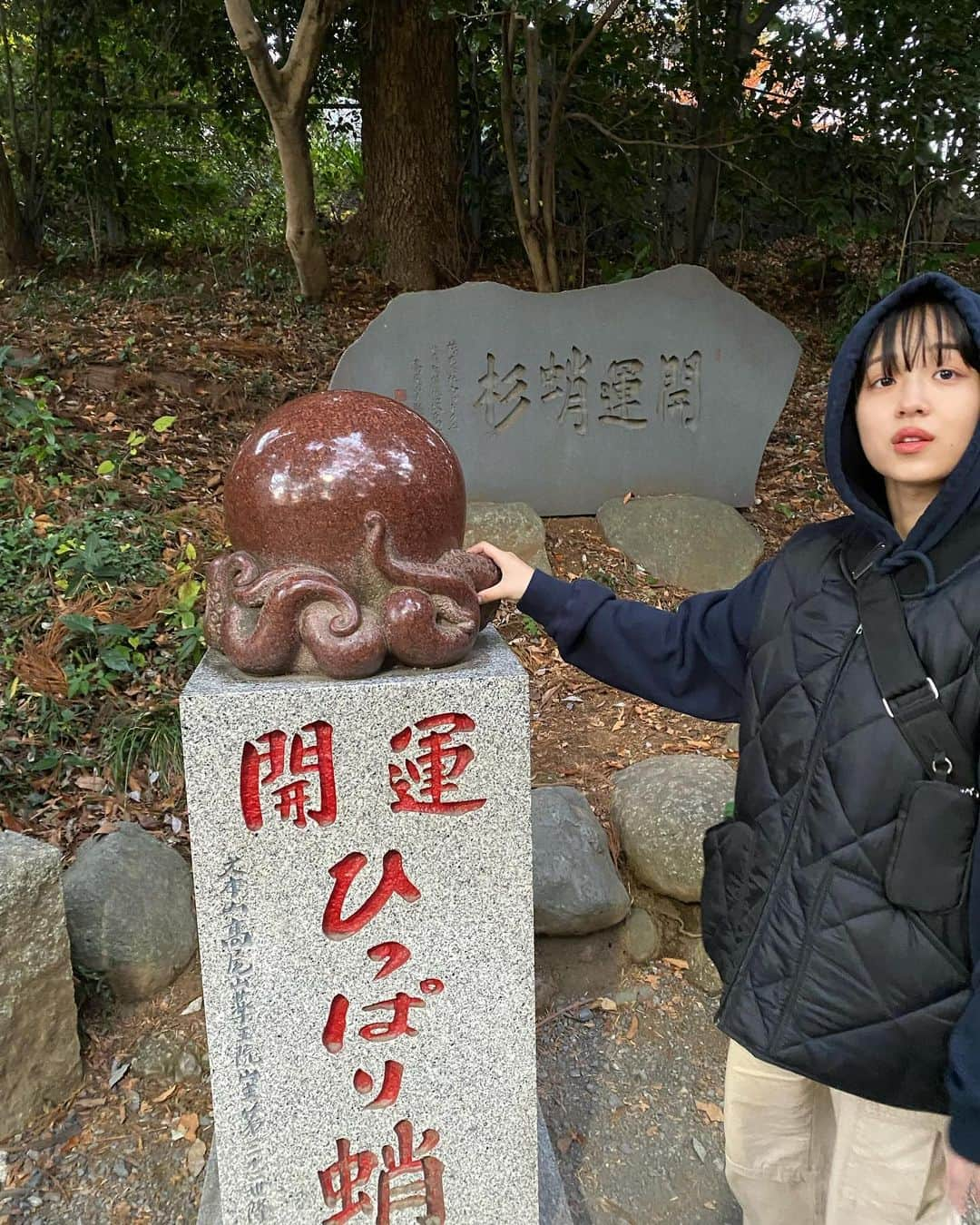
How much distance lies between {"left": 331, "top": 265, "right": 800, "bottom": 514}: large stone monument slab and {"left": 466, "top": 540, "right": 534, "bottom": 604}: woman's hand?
3491 millimetres

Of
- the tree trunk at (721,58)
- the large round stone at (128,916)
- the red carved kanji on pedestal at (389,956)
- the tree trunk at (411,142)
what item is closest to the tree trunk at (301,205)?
the tree trunk at (411,142)

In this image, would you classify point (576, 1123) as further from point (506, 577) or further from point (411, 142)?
point (411, 142)

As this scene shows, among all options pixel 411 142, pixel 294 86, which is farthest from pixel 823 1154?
pixel 411 142

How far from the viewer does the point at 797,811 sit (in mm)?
1458

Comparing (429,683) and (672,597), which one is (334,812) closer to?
(429,683)

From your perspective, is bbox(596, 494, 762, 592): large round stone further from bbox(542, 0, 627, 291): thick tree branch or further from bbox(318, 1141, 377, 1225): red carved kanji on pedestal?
bbox(318, 1141, 377, 1225): red carved kanji on pedestal

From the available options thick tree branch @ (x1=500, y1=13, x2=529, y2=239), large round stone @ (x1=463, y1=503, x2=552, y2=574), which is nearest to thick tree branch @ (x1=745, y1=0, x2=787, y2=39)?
thick tree branch @ (x1=500, y1=13, x2=529, y2=239)

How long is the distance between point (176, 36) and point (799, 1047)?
8811 mm

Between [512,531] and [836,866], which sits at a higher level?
[836,866]

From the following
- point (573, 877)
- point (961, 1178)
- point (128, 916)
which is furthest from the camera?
point (573, 877)

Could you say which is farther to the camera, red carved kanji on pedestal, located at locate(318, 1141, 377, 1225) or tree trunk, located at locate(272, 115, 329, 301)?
tree trunk, located at locate(272, 115, 329, 301)

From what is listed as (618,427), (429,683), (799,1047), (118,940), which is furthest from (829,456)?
(618,427)

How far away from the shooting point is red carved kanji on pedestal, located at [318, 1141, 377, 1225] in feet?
6.11

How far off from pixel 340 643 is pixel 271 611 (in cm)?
14
